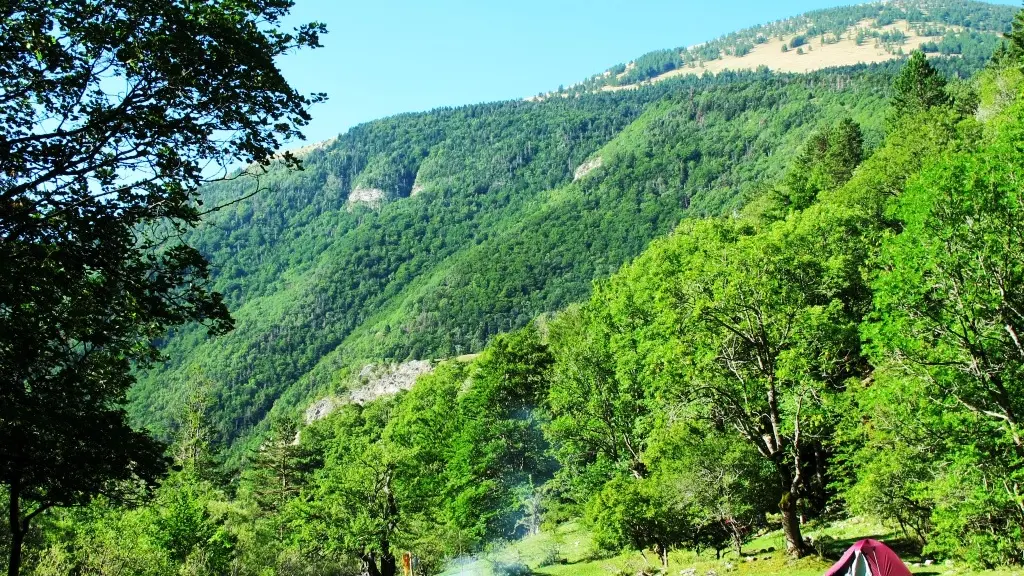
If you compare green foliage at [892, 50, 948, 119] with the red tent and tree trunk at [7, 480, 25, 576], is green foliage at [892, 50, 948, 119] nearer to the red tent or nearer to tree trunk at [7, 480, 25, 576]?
the red tent

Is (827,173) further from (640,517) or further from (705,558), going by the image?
(640,517)

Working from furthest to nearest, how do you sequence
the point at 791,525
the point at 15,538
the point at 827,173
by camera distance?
the point at 827,173 < the point at 791,525 < the point at 15,538

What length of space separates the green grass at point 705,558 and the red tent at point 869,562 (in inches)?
151

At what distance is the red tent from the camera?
13.5 metres

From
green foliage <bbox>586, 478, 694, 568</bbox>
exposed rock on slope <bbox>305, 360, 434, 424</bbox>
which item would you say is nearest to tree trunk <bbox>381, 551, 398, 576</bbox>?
green foliage <bbox>586, 478, 694, 568</bbox>

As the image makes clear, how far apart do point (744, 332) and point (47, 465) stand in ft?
62.3

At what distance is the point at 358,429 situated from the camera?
9500 centimetres

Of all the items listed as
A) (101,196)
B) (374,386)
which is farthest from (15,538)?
(374,386)

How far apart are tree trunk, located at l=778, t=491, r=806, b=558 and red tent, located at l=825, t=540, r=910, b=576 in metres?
6.25

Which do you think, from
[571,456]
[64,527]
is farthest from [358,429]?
[571,456]

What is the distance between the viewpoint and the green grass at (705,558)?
63.4ft

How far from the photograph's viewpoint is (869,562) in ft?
44.4

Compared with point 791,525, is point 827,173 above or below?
above

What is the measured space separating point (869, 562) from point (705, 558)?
525 inches
